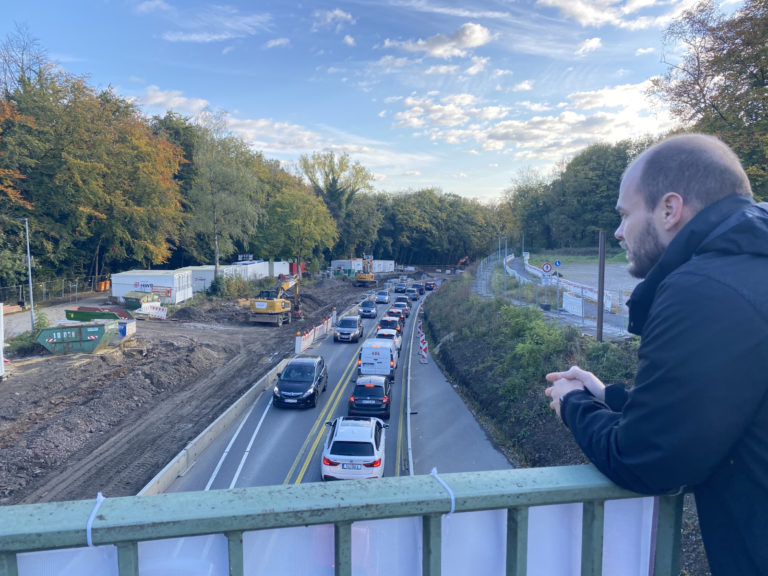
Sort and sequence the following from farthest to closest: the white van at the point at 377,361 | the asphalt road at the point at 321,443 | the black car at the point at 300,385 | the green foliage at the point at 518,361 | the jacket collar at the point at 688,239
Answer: the white van at the point at 377,361 → the black car at the point at 300,385 → the green foliage at the point at 518,361 → the asphalt road at the point at 321,443 → the jacket collar at the point at 688,239

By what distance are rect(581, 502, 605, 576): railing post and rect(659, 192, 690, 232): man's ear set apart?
1.06 meters

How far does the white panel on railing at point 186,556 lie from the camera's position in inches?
62.4

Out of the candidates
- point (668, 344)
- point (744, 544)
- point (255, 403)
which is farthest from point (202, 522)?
point (255, 403)

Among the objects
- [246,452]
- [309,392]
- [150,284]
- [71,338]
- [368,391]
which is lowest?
[246,452]

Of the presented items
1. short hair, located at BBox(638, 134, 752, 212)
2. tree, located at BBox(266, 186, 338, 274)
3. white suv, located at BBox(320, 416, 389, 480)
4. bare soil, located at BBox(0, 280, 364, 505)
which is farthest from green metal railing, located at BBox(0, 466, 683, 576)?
tree, located at BBox(266, 186, 338, 274)

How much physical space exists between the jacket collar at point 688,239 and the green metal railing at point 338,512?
2.31 feet

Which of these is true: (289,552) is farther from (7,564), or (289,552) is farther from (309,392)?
(309,392)

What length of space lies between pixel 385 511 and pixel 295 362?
18.1 meters

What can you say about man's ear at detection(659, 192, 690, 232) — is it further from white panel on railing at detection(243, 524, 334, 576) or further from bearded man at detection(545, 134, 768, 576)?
white panel on railing at detection(243, 524, 334, 576)

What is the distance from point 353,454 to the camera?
1248cm

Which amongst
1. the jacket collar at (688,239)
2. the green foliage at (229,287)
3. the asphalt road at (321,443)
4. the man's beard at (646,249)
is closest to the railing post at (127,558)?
the jacket collar at (688,239)

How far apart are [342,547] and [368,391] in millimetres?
16017

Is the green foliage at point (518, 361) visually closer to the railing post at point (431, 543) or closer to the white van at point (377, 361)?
the white van at point (377, 361)

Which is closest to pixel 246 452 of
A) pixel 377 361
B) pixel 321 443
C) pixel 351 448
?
pixel 321 443
